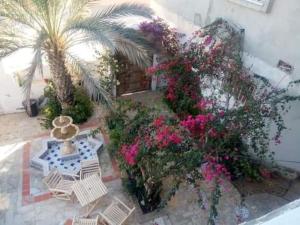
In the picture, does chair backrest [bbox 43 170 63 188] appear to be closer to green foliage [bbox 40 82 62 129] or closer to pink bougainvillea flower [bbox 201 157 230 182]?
green foliage [bbox 40 82 62 129]

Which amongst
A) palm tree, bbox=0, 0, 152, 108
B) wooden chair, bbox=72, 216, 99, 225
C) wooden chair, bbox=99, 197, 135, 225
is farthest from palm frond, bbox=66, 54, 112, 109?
wooden chair, bbox=72, 216, 99, 225

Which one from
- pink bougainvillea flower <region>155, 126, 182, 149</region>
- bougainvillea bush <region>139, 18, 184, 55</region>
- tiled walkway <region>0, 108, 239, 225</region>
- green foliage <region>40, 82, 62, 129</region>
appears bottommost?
tiled walkway <region>0, 108, 239, 225</region>

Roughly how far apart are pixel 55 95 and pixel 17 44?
2742 mm

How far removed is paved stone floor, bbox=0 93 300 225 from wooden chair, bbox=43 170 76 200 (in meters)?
0.20

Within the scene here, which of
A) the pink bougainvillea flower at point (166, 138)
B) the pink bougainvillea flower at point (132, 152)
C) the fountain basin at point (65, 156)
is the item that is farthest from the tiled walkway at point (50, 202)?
the pink bougainvillea flower at point (166, 138)

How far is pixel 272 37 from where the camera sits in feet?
25.9

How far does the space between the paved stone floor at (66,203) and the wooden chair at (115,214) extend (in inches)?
16.5

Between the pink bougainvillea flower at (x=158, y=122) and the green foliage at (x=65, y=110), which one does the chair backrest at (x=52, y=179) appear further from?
the pink bougainvillea flower at (x=158, y=122)

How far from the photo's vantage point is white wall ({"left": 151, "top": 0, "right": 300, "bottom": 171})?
7.41 m

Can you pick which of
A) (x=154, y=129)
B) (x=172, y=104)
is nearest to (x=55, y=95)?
(x=172, y=104)

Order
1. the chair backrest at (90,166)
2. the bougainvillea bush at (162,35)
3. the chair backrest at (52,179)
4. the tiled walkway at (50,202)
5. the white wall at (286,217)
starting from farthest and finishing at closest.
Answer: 1. the bougainvillea bush at (162,35)
2. the chair backrest at (90,166)
3. the chair backrest at (52,179)
4. the tiled walkway at (50,202)
5. the white wall at (286,217)

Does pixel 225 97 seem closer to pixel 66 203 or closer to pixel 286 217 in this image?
pixel 66 203

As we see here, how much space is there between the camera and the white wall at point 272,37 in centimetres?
741

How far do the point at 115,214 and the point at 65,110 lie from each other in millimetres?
4767
